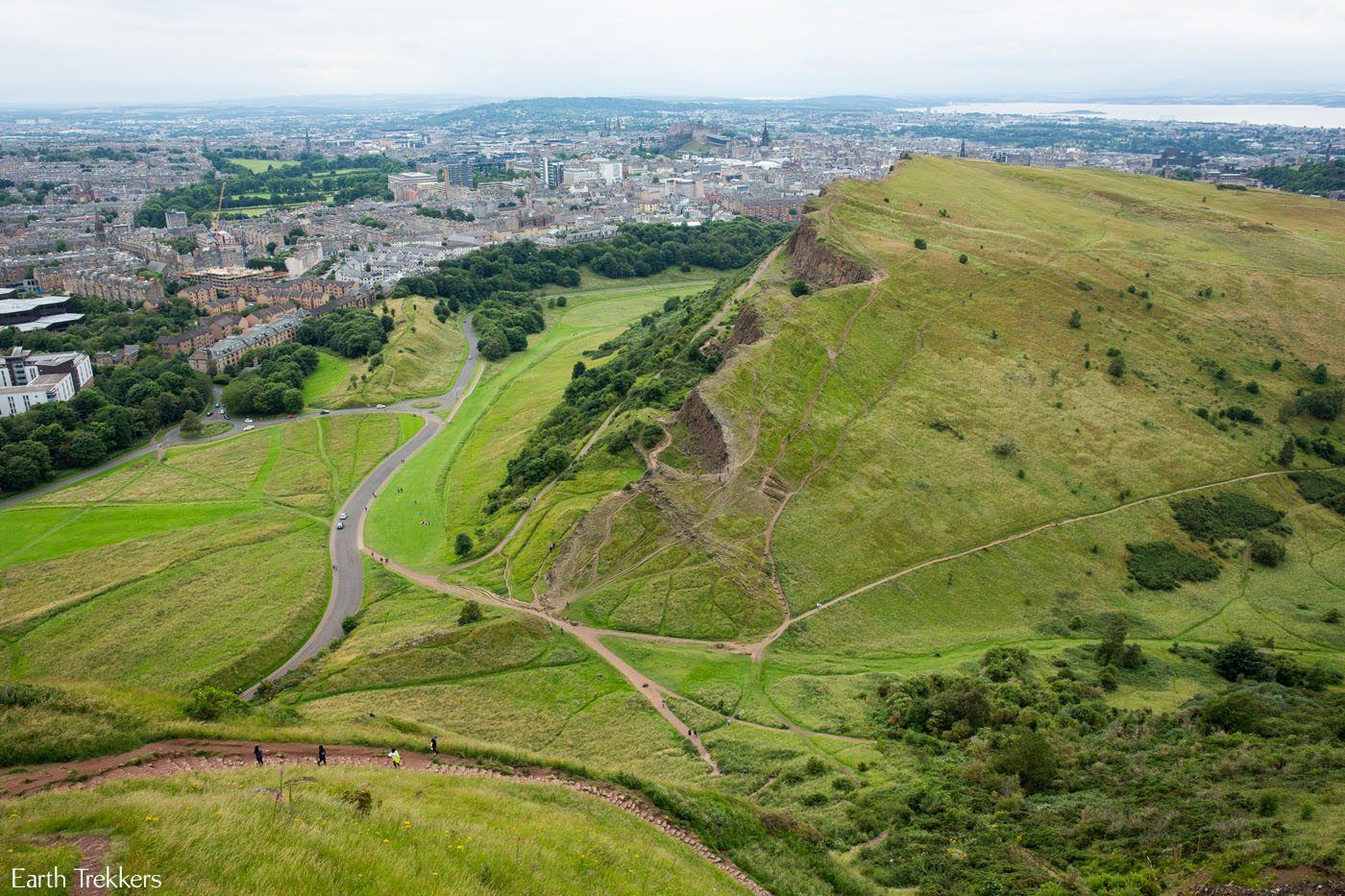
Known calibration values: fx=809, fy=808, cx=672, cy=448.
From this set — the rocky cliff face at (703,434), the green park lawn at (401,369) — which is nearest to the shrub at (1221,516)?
the rocky cliff face at (703,434)

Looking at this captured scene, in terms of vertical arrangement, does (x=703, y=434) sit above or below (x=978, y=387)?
below

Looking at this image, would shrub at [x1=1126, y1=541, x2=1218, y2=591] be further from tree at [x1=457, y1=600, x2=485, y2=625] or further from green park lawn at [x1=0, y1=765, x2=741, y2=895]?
tree at [x1=457, y1=600, x2=485, y2=625]

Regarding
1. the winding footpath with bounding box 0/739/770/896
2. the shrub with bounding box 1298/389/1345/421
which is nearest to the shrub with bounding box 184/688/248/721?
the winding footpath with bounding box 0/739/770/896

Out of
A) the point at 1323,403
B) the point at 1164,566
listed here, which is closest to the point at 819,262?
the point at 1164,566

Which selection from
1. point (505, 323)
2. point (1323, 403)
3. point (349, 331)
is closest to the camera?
point (1323, 403)

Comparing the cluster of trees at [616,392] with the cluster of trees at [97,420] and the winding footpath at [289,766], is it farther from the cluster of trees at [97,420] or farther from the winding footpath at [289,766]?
the cluster of trees at [97,420]

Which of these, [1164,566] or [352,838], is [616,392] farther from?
[352,838]
